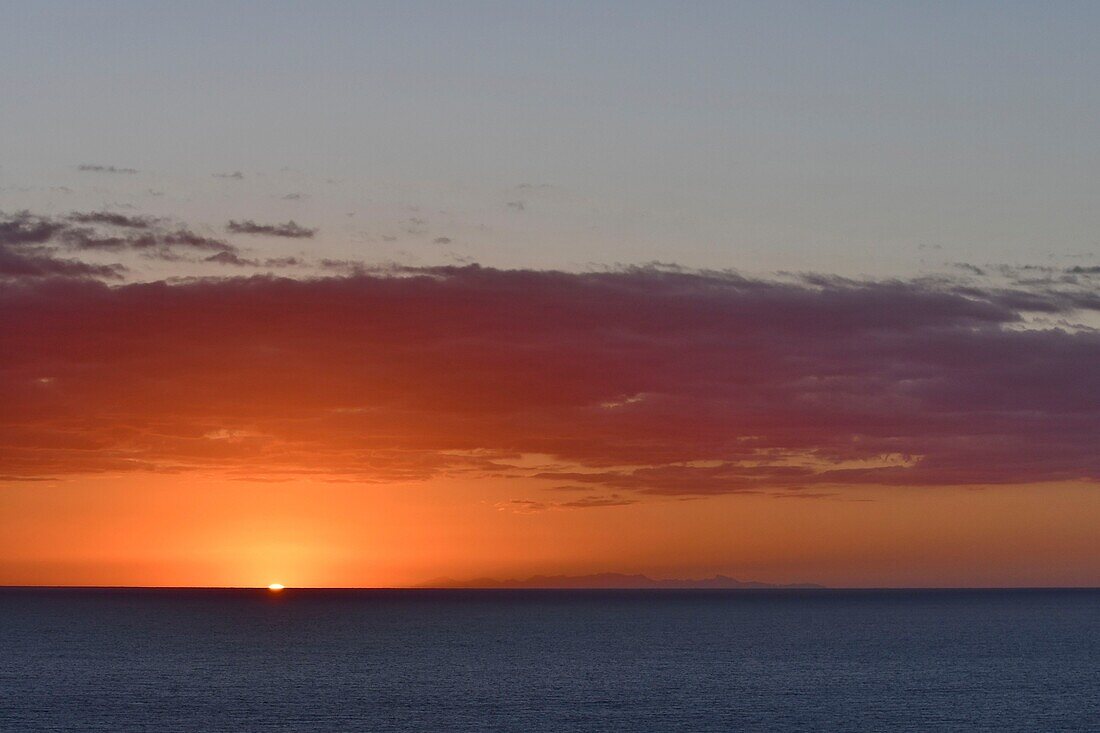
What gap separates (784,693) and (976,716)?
74.1ft

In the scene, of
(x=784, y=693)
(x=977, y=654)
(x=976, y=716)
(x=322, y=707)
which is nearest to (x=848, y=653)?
(x=977, y=654)

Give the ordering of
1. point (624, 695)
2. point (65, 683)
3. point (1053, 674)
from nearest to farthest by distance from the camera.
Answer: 1. point (624, 695)
2. point (65, 683)
3. point (1053, 674)

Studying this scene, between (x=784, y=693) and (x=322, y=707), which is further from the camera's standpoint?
(x=784, y=693)

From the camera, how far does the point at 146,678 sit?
151250mm

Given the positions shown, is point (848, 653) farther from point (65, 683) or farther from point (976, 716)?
point (65, 683)

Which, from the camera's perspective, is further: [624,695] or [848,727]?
[624,695]

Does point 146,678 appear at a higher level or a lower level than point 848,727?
higher

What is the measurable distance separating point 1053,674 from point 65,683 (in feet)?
371

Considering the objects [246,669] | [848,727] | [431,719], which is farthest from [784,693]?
[246,669]

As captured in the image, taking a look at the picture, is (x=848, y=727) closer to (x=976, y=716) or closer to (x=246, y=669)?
(x=976, y=716)

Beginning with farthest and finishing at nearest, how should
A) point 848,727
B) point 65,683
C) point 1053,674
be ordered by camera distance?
point 1053,674 < point 65,683 < point 848,727

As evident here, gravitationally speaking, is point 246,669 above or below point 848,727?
above

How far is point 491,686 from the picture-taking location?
143625 millimetres

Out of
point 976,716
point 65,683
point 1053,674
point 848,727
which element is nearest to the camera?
point 848,727
